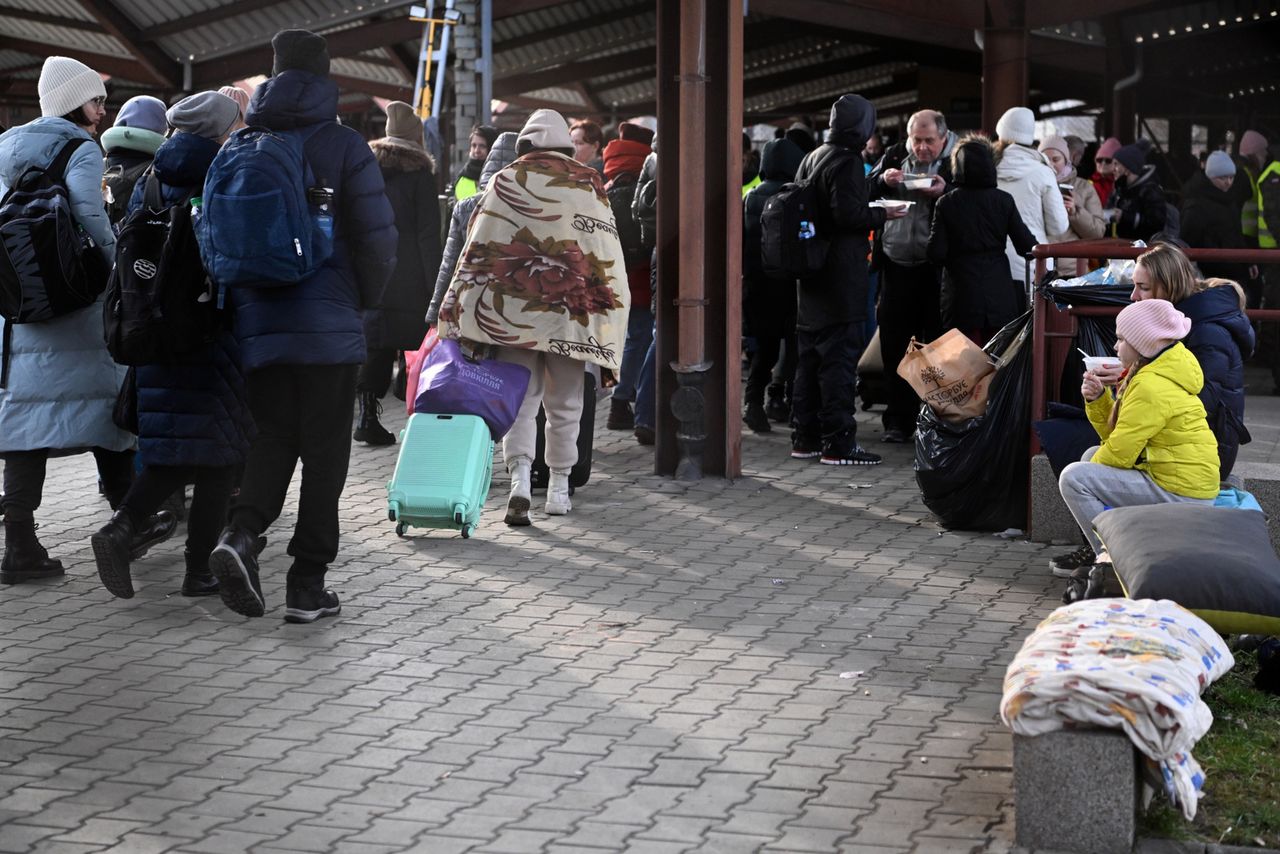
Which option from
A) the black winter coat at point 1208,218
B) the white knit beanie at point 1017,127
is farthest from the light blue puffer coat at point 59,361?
the black winter coat at point 1208,218

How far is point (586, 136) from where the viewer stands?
10.8 m

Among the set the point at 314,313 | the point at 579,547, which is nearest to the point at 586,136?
the point at 579,547

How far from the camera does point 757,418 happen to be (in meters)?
10.5

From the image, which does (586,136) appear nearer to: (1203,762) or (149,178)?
(149,178)

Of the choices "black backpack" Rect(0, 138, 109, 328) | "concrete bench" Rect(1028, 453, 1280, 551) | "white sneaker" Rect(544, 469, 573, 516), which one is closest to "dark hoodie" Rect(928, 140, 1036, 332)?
"concrete bench" Rect(1028, 453, 1280, 551)

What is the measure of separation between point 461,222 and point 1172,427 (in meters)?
3.79

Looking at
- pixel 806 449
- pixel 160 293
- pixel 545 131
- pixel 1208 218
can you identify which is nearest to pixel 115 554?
pixel 160 293

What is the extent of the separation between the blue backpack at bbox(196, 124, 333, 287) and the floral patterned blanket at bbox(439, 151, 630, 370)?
1.83 meters

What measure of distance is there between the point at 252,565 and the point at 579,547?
184cm

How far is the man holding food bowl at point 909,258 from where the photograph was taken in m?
9.45

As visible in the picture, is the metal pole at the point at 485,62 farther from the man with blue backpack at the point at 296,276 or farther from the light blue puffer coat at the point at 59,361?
the man with blue backpack at the point at 296,276

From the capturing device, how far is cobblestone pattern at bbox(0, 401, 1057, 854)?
4168 millimetres

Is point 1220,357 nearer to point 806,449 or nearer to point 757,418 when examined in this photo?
point 806,449

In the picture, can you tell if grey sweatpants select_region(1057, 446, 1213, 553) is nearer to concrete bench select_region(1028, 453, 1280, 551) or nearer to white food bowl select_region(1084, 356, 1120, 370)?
white food bowl select_region(1084, 356, 1120, 370)
